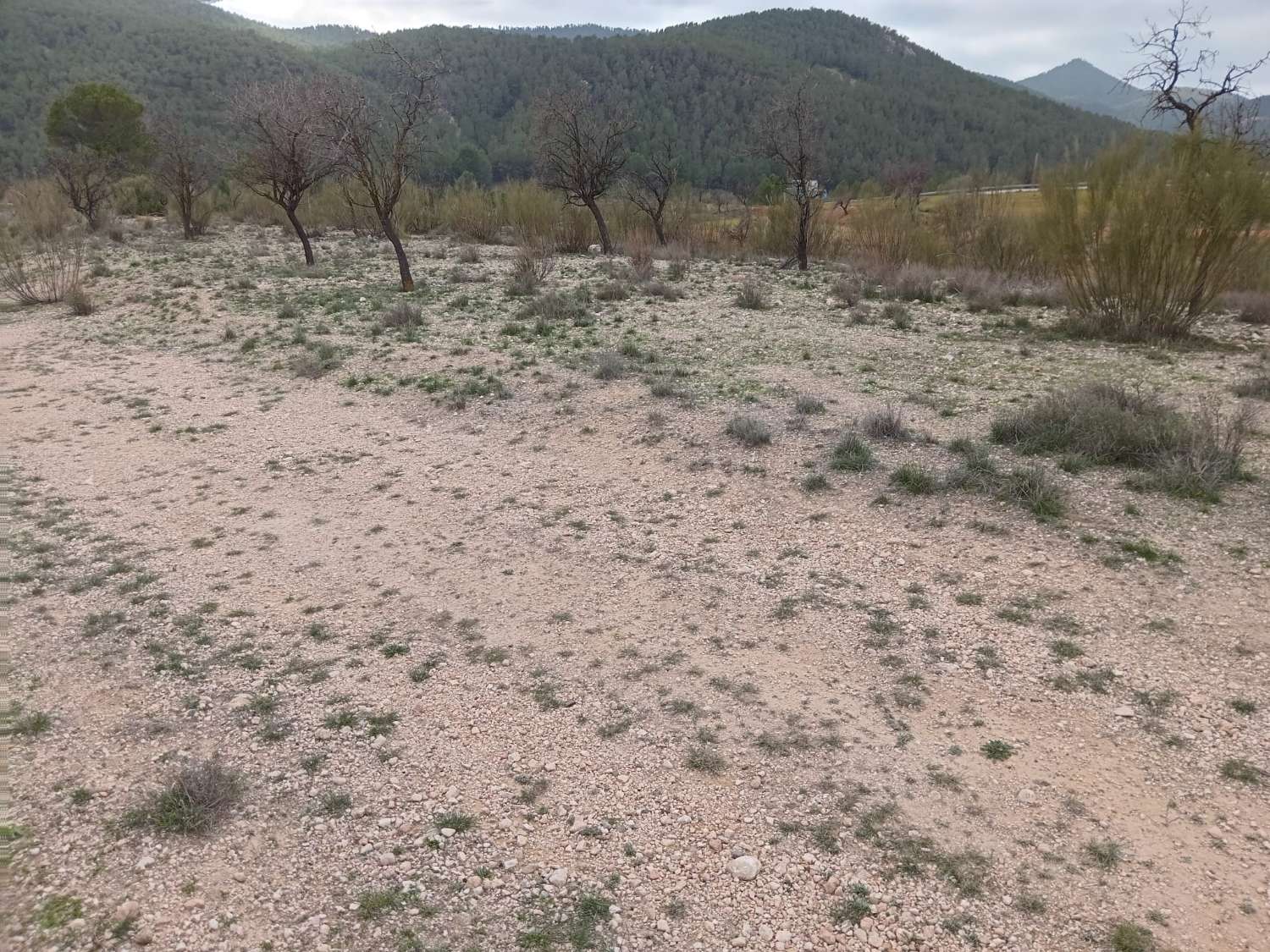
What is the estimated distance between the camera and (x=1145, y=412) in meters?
6.34

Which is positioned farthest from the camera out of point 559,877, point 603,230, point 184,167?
point 184,167

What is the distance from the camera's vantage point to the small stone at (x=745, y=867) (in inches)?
111

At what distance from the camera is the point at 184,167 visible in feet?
69.5

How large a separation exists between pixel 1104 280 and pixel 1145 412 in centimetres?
509

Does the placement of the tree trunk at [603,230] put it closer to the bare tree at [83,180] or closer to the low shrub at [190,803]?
the bare tree at [83,180]

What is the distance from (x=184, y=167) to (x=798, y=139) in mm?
16783

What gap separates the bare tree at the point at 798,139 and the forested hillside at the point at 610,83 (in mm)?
27204

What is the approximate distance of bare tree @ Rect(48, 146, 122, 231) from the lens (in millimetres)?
22312

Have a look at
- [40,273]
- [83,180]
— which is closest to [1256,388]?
[40,273]

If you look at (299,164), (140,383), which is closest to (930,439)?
(140,383)

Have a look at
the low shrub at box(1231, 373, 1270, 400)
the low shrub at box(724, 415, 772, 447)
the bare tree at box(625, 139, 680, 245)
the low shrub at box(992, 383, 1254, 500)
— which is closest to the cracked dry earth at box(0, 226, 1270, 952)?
the low shrub at box(724, 415, 772, 447)

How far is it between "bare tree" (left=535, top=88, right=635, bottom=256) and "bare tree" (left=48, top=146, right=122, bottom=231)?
44.6 ft

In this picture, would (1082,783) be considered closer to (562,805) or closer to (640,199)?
(562,805)

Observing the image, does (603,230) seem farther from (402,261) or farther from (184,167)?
(184,167)
